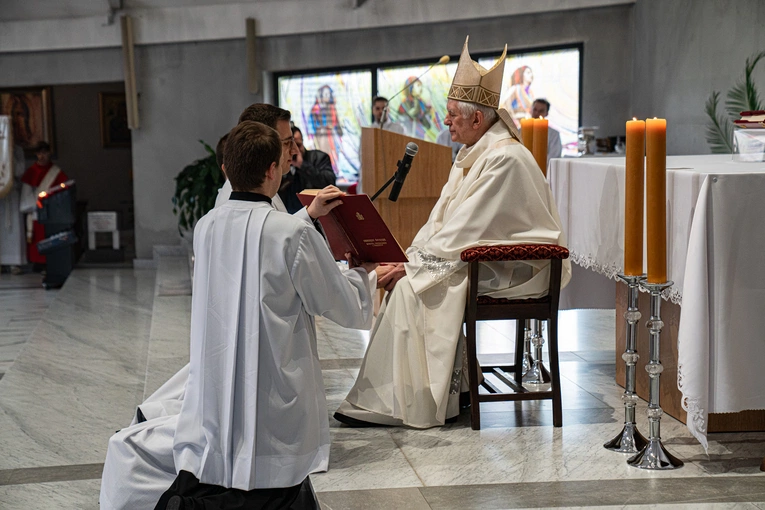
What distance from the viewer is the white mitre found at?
3824 mm

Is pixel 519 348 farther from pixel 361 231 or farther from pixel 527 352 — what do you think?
pixel 361 231

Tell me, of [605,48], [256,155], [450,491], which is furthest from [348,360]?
[605,48]

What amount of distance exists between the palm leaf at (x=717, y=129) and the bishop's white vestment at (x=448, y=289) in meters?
4.63

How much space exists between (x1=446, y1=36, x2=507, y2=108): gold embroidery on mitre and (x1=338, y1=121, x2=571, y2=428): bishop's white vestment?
0.20 m

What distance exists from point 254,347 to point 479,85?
161 centimetres

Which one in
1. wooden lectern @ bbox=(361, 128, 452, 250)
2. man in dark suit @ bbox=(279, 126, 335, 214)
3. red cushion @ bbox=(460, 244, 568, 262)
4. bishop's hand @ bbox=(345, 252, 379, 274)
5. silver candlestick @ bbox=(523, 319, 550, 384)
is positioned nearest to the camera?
bishop's hand @ bbox=(345, 252, 379, 274)

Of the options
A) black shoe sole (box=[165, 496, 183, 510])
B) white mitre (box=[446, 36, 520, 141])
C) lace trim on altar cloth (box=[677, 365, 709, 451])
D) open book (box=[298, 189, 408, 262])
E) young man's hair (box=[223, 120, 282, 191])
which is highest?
white mitre (box=[446, 36, 520, 141])

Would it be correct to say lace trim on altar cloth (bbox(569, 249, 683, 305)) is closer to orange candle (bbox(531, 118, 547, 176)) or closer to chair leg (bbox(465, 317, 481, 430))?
orange candle (bbox(531, 118, 547, 176))

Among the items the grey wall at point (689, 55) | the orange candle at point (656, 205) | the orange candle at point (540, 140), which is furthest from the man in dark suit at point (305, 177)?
the orange candle at point (656, 205)

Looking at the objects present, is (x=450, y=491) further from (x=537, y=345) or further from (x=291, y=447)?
(x=537, y=345)

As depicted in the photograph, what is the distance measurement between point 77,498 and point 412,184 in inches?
134

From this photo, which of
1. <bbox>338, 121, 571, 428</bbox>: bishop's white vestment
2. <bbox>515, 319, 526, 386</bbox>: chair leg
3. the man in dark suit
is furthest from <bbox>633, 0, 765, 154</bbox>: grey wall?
<bbox>338, 121, 571, 428</bbox>: bishop's white vestment

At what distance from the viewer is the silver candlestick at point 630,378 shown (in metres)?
3.25

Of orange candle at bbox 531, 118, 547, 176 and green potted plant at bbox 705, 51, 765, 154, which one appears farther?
green potted plant at bbox 705, 51, 765, 154
